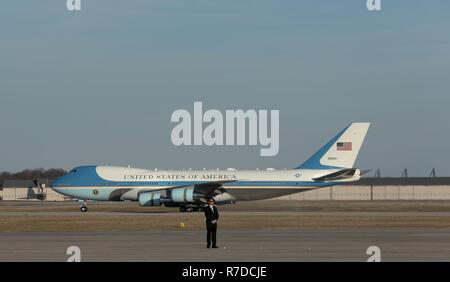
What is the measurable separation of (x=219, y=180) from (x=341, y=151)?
9.30 meters

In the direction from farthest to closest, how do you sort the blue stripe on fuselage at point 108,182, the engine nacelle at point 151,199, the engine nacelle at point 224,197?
the engine nacelle at point 224,197 → the blue stripe on fuselage at point 108,182 → the engine nacelle at point 151,199

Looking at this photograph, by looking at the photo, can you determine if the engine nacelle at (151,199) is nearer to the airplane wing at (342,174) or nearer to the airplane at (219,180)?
the airplane at (219,180)

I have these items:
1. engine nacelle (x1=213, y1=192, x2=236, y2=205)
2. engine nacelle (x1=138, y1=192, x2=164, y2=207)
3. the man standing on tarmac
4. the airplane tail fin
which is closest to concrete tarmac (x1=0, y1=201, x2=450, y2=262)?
the man standing on tarmac

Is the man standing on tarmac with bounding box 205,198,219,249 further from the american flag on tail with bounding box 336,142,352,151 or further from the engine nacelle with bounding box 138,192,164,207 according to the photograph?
the american flag on tail with bounding box 336,142,352,151

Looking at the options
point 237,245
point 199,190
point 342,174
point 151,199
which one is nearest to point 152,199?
point 151,199

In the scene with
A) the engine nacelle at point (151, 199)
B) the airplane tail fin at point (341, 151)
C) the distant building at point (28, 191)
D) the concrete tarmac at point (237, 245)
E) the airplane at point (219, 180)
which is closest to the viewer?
the concrete tarmac at point (237, 245)

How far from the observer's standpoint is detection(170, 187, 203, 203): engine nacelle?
61.0 metres

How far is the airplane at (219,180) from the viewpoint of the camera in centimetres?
6278

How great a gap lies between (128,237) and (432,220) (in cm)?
1976

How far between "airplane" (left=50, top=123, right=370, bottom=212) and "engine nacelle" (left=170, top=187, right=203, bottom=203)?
0.23 metres

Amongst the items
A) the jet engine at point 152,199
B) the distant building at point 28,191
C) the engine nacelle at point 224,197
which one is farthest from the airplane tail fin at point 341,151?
the distant building at point 28,191

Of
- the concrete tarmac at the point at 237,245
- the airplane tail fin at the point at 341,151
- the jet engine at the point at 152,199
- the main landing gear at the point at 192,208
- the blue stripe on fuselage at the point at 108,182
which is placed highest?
the airplane tail fin at the point at 341,151

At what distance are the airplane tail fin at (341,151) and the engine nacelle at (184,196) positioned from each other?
9.15 metres
